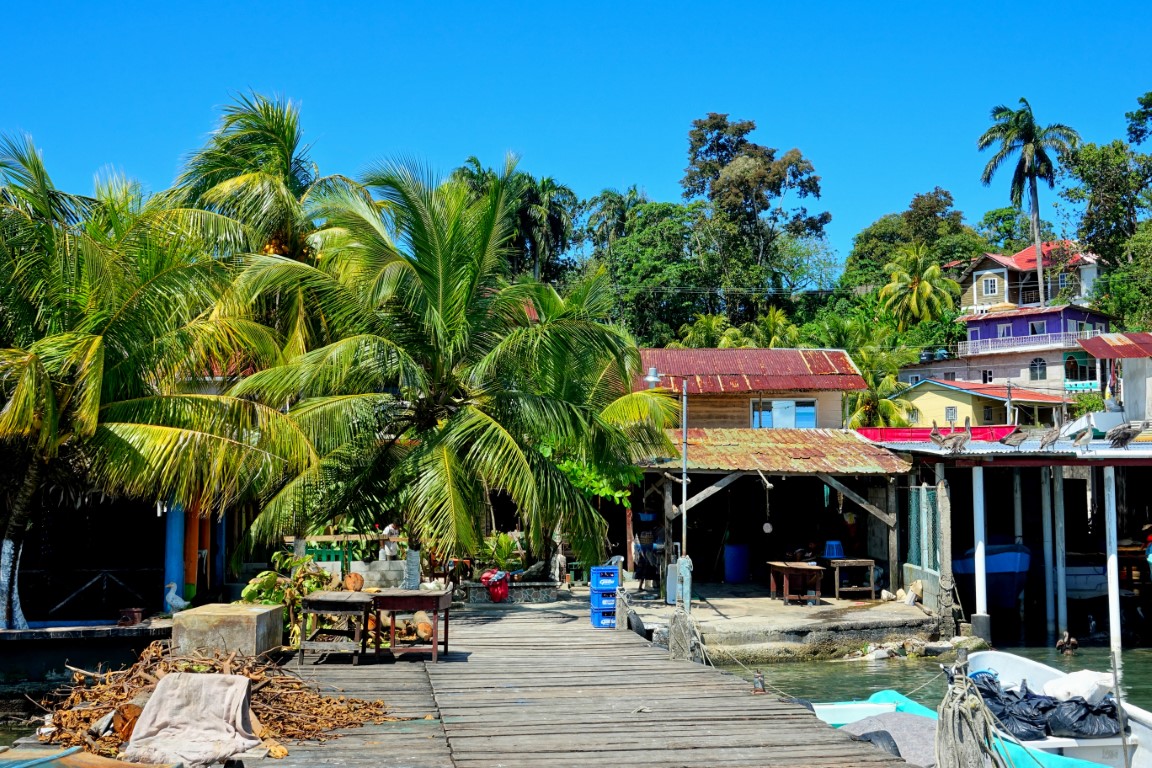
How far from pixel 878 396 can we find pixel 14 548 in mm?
35427

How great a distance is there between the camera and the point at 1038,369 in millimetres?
49062

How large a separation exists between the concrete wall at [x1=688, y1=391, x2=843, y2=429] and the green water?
8.33 m

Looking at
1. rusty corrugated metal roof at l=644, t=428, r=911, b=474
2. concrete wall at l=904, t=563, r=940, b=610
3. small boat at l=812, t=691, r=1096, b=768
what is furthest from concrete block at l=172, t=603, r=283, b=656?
concrete wall at l=904, t=563, r=940, b=610

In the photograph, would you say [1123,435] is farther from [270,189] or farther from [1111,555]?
[270,189]

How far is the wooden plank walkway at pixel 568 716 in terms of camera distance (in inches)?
297

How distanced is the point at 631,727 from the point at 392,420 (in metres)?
8.30

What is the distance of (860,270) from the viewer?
2205 inches

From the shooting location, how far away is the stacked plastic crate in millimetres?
14398

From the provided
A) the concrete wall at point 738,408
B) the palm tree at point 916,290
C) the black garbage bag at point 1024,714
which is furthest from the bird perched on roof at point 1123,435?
the palm tree at point 916,290

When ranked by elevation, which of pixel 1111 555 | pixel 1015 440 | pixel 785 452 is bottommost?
pixel 1111 555

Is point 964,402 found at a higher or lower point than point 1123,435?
higher

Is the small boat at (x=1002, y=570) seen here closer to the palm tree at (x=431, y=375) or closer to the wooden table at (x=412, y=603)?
the palm tree at (x=431, y=375)

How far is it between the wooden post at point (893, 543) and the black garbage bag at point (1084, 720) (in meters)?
9.16

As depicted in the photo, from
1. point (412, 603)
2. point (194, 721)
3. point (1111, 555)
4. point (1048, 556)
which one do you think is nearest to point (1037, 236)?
point (1048, 556)
